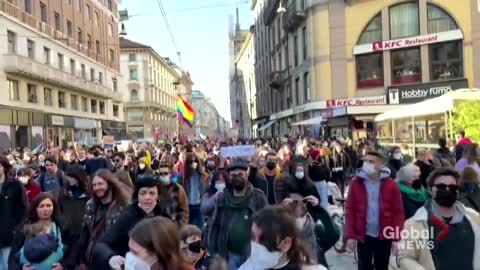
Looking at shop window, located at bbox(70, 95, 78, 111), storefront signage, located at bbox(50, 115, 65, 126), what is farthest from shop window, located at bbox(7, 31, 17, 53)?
shop window, located at bbox(70, 95, 78, 111)

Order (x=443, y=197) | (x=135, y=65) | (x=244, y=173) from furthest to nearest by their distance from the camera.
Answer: (x=135, y=65)
(x=244, y=173)
(x=443, y=197)

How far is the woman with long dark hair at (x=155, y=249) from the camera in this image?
8.32 ft

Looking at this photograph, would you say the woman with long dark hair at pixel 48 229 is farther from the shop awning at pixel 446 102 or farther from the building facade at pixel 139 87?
the building facade at pixel 139 87

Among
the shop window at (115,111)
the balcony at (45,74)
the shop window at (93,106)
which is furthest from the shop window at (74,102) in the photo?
the shop window at (115,111)

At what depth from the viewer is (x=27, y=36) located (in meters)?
32.7

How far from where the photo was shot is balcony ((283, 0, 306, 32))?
35.1m

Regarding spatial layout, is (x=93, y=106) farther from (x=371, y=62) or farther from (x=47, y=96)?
(x=371, y=62)

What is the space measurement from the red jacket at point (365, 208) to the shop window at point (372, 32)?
28229mm

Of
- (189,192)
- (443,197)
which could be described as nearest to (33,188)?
(189,192)

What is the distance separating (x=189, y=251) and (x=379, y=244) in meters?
2.83

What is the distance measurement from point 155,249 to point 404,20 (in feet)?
103

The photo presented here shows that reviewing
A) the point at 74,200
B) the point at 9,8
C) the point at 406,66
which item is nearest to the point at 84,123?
the point at 9,8

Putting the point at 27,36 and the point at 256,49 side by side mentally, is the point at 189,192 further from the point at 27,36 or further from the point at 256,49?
the point at 256,49

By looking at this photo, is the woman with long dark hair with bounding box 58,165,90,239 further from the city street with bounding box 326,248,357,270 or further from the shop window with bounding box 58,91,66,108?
the shop window with bounding box 58,91,66,108
